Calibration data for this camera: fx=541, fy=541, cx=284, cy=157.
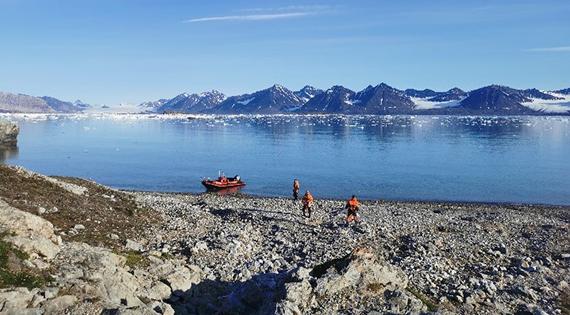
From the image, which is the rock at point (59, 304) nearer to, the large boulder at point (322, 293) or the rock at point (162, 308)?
the rock at point (162, 308)

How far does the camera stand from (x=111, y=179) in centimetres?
7231

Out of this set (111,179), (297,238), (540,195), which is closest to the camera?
(297,238)

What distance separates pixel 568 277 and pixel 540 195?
40557mm

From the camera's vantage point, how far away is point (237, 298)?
696 inches

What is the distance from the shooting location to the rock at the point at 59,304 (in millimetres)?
14477

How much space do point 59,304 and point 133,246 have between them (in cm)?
948

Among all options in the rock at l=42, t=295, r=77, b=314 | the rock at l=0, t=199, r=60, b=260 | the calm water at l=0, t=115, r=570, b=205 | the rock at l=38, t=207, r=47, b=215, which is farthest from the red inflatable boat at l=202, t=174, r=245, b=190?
the rock at l=42, t=295, r=77, b=314

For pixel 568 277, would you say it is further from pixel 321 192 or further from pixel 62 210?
pixel 321 192

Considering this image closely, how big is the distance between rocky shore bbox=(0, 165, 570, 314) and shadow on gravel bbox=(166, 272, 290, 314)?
0.05 meters

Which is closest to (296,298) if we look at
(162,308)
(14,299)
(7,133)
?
(162,308)

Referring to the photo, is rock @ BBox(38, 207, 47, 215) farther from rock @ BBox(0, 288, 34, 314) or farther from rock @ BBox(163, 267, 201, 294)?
rock @ BBox(0, 288, 34, 314)

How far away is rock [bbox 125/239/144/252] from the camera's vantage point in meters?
23.9

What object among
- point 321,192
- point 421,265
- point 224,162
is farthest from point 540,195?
point 224,162

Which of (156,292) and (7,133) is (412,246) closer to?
(156,292)
